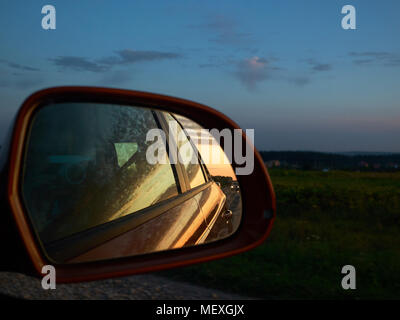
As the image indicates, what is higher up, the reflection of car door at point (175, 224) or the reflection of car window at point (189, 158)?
the reflection of car window at point (189, 158)

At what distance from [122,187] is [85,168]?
331 millimetres

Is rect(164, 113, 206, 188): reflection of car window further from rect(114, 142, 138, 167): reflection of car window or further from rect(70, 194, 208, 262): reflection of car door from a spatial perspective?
rect(114, 142, 138, 167): reflection of car window

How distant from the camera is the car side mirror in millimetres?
1395

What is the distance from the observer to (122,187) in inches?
80.3

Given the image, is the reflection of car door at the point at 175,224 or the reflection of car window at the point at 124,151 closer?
the reflection of car door at the point at 175,224

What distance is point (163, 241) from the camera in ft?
6.10

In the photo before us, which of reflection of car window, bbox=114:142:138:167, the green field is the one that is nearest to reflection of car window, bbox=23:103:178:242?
reflection of car window, bbox=114:142:138:167

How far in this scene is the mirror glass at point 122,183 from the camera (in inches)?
59.4

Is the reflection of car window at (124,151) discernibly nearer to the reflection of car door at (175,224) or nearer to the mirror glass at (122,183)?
the mirror glass at (122,183)

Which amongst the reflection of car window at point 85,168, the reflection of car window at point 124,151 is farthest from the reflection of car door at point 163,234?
the reflection of car window at point 124,151

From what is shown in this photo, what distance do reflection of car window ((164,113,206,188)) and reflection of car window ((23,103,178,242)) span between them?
0.78ft

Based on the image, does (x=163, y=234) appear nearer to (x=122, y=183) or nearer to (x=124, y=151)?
(x=122, y=183)
